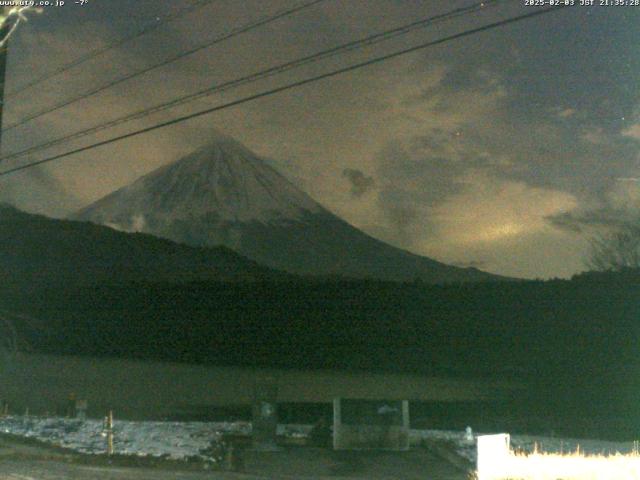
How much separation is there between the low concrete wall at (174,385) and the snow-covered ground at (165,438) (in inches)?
443

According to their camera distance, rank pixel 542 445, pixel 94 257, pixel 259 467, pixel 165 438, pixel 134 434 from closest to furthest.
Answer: pixel 259 467
pixel 165 438
pixel 134 434
pixel 542 445
pixel 94 257

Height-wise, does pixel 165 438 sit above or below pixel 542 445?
above

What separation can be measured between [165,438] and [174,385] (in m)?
23.9

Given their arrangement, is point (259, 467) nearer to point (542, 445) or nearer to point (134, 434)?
point (134, 434)

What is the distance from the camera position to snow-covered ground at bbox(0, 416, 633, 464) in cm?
1753

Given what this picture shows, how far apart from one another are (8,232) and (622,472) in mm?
68244

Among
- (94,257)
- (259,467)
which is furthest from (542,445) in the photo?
(94,257)

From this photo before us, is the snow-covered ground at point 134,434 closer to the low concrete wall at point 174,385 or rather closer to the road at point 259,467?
the road at point 259,467

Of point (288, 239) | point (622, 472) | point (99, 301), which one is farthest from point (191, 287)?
point (288, 239)

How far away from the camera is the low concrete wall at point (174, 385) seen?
125 feet

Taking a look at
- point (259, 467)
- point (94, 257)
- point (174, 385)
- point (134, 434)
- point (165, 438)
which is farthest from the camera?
point (94, 257)

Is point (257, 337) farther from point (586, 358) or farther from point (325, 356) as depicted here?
point (586, 358)

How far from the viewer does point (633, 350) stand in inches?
1645

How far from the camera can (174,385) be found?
43.5 meters
